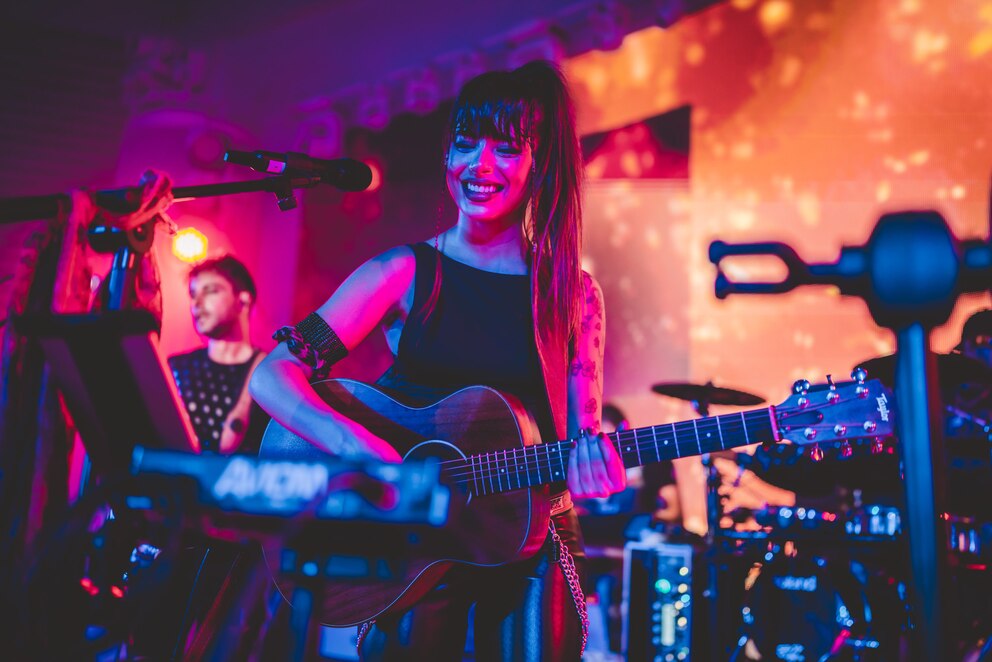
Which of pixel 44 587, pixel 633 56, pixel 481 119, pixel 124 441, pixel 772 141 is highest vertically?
pixel 633 56

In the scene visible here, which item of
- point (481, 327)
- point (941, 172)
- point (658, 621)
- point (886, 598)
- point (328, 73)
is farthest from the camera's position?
point (328, 73)

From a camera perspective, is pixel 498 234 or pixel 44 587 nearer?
pixel 44 587

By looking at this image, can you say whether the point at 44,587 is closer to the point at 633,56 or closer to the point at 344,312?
the point at 344,312

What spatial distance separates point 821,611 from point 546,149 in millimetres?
3048

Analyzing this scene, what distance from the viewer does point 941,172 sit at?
5.09 metres

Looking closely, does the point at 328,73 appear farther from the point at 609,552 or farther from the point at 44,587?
the point at 44,587

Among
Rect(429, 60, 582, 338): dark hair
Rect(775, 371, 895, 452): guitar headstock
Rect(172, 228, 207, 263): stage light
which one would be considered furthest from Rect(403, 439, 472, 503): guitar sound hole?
Rect(172, 228, 207, 263): stage light

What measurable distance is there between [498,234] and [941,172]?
400 cm

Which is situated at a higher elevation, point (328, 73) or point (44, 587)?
point (328, 73)

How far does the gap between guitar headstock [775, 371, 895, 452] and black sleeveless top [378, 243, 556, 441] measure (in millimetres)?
611

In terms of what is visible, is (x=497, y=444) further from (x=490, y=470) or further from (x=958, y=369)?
(x=958, y=369)

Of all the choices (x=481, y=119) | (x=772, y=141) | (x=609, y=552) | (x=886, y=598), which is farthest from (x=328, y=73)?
(x=886, y=598)

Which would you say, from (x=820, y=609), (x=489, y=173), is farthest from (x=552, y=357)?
(x=820, y=609)

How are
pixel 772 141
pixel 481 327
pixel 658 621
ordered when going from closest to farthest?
pixel 481 327
pixel 658 621
pixel 772 141
